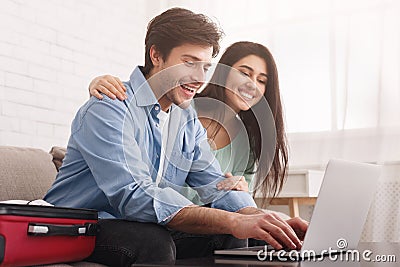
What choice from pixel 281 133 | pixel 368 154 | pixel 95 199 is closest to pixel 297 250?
pixel 95 199

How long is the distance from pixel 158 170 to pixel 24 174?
1.78 feet

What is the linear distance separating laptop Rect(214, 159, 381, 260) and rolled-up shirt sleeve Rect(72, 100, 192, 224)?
214 millimetres

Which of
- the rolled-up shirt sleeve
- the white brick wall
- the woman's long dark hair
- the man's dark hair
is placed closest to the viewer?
the rolled-up shirt sleeve

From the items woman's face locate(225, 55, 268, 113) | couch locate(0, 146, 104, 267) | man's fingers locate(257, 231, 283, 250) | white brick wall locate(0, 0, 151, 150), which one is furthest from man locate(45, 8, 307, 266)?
white brick wall locate(0, 0, 151, 150)

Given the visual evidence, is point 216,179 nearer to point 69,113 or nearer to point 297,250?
point 297,250

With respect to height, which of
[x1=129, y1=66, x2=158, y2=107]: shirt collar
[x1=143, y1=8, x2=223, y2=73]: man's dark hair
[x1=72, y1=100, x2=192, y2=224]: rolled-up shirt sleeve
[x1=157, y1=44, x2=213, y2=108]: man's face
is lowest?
[x1=72, y1=100, x2=192, y2=224]: rolled-up shirt sleeve

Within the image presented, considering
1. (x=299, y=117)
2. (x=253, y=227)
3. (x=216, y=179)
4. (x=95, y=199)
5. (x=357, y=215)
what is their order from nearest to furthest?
1. (x=253, y=227)
2. (x=357, y=215)
3. (x=95, y=199)
4. (x=216, y=179)
5. (x=299, y=117)

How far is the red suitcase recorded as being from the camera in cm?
122

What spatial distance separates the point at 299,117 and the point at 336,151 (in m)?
0.29

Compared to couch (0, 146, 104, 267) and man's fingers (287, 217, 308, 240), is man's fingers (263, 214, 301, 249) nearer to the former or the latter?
man's fingers (287, 217, 308, 240)

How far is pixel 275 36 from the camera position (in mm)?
3598

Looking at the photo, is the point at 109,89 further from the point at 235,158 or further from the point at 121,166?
the point at 235,158

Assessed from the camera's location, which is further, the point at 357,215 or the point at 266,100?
the point at 266,100

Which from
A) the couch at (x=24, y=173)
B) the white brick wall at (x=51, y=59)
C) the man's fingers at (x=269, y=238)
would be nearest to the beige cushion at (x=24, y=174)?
the couch at (x=24, y=173)
